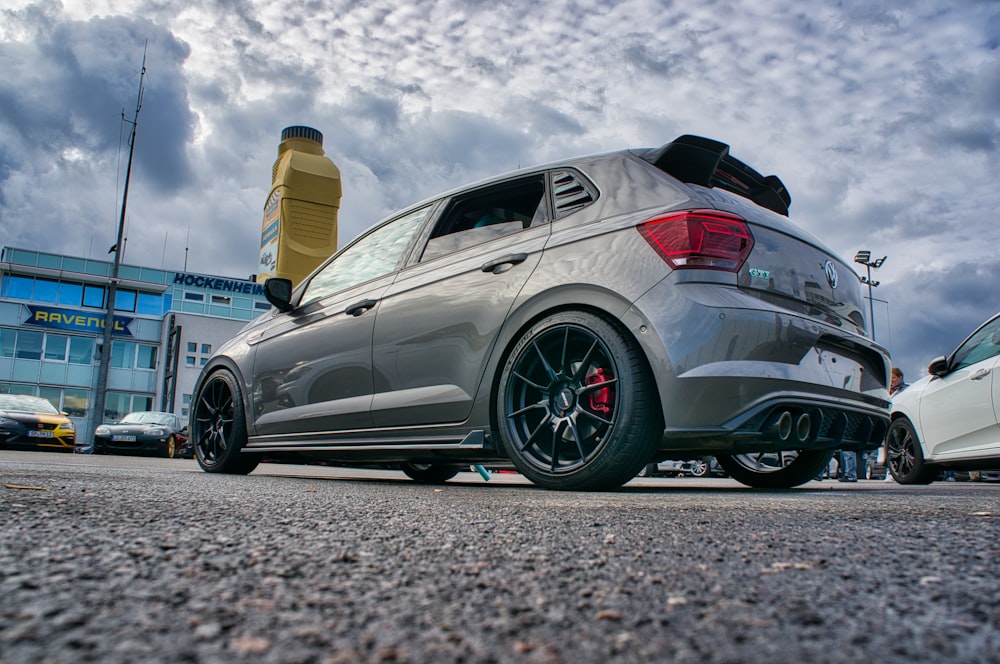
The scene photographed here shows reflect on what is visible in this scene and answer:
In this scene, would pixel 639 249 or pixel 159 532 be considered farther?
pixel 639 249

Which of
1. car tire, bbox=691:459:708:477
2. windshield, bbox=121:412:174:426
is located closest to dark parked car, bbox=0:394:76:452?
windshield, bbox=121:412:174:426

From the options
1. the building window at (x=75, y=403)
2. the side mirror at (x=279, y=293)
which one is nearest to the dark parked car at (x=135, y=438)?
the side mirror at (x=279, y=293)

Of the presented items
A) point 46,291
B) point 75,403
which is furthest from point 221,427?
point 46,291

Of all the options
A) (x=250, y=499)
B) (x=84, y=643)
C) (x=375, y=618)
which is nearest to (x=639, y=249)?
(x=250, y=499)

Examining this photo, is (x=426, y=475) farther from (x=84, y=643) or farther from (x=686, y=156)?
(x=84, y=643)

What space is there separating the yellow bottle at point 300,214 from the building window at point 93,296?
26.8 meters

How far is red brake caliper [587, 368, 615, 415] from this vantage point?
10.8 feet

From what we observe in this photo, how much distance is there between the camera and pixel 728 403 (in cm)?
305

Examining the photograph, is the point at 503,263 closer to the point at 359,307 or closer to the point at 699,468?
the point at 359,307

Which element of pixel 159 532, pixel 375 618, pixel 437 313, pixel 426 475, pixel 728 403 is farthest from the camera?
pixel 426 475

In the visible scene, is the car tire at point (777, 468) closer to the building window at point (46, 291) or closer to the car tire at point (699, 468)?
the car tire at point (699, 468)

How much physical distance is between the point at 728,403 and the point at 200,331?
3895 centimetres

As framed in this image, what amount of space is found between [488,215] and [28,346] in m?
38.3

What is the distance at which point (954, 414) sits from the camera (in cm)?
669
